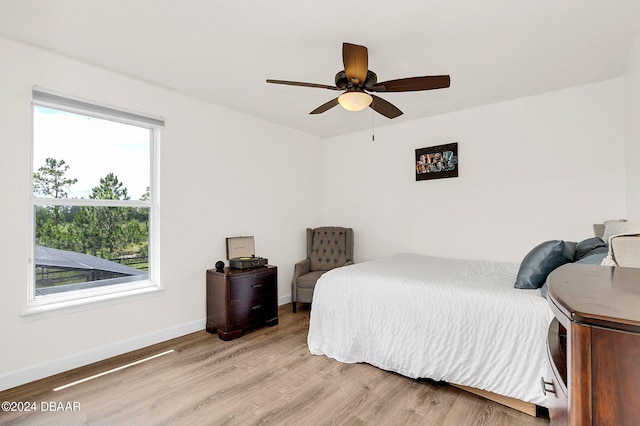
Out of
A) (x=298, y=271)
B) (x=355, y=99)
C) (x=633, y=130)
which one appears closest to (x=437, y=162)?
(x=633, y=130)

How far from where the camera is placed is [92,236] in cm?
281

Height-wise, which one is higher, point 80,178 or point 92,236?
point 80,178

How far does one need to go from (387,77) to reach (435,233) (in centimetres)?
213

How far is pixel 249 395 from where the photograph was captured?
7.21 feet

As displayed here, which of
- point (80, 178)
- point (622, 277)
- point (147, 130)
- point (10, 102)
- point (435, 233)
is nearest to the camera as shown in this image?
point (622, 277)

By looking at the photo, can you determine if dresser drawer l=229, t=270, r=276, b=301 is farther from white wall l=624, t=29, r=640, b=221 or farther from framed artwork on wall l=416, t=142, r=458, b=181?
white wall l=624, t=29, r=640, b=221

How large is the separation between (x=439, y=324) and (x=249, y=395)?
1.48 meters

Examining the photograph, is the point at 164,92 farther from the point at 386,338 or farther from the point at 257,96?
the point at 386,338

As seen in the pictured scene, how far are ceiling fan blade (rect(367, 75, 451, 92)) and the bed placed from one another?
4.40 ft

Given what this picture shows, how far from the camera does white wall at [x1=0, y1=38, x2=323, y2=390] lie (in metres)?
2.32

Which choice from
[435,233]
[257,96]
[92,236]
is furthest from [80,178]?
[435,233]

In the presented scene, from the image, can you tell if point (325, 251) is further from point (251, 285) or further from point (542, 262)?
point (542, 262)

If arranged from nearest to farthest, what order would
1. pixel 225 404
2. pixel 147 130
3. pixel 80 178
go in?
pixel 225 404
pixel 80 178
pixel 147 130

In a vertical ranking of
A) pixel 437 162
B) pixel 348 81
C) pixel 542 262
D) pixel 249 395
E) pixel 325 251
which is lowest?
pixel 249 395
